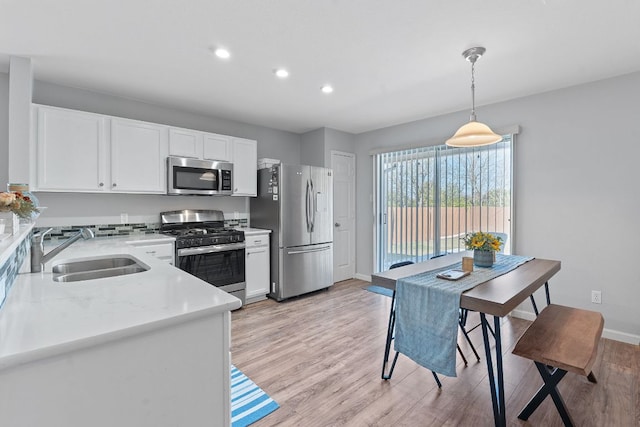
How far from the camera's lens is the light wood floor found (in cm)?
180

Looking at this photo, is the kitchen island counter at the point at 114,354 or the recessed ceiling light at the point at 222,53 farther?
the recessed ceiling light at the point at 222,53

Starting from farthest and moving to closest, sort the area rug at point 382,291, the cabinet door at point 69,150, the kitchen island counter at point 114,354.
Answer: the area rug at point 382,291, the cabinet door at point 69,150, the kitchen island counter at point 114,354

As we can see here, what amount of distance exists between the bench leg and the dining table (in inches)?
6.2

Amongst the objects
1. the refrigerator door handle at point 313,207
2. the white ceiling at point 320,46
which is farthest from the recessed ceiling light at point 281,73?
the refrigerator door handle at point 313,207

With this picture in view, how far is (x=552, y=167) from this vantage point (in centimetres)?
315

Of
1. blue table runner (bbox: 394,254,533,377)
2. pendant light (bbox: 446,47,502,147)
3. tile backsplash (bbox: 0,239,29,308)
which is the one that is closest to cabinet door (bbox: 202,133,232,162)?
tile backsplash (bbox: 0,239,29,308)

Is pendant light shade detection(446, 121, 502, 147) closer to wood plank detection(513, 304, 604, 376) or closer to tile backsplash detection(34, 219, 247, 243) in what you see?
wood plank detection(513, 304, 604, 376)

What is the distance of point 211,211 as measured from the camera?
4035mm

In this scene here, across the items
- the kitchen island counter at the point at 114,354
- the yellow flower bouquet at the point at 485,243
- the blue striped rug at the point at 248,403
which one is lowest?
the blue striped rug at the point at 248,403

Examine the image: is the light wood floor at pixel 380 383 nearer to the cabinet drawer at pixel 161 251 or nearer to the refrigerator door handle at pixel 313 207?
the cabinet drawer at pixel 161 251

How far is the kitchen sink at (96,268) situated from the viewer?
1803 mm

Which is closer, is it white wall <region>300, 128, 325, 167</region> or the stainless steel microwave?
the stainless steel microwave

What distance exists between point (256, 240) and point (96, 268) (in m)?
1.96

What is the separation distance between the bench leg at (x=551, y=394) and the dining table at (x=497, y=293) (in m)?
0.16
